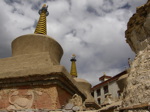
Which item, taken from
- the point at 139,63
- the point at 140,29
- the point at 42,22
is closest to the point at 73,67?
the point at 42,22

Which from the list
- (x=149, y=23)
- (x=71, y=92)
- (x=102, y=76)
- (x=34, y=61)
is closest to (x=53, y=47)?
(x=34, y=61)

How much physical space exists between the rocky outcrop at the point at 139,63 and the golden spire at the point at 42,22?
7234mm

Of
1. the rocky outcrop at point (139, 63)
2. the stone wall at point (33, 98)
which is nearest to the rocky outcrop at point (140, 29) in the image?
the rocky outcrop at point (139, 63)

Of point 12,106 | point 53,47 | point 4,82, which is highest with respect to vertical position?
point 53,47

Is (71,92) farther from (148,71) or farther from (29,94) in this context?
(148,71)

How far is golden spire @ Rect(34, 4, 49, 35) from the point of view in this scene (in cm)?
1109

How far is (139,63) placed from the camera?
12.9ft

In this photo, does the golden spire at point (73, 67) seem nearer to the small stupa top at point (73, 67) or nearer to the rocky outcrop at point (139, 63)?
the small stupa top at point (73, 67)

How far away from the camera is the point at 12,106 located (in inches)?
230

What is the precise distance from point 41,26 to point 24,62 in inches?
201

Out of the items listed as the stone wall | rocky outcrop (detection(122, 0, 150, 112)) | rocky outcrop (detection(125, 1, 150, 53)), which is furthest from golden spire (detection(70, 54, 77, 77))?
rocky outcrop (detection(125, 1, 150, 53))

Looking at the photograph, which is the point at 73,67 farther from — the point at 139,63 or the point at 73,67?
the point at 139,63

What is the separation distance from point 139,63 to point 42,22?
914 centimetres

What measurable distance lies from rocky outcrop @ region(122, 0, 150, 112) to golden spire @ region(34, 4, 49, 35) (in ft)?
23.7
